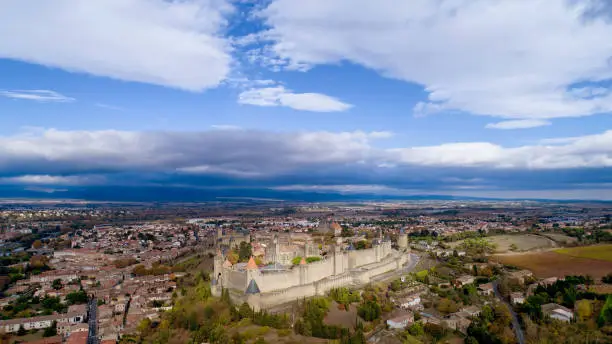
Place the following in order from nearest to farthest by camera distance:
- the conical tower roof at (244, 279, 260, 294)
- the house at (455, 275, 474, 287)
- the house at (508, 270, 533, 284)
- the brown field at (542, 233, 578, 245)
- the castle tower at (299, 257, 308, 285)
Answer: the conical tower roof at (244, 279, 260, 294) → the castle tower at (299, 257, 308, 285) → the house at (455, 275, 474, 287) → the house at (508, 270, 533, 284) → the brown field at (542, 233, 578, 245)

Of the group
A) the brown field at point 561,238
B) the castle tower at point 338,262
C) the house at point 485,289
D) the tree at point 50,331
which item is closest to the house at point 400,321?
the castle tower at point 338,262

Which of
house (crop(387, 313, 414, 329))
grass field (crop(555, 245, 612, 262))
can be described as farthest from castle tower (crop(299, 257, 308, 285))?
grass field (crop(555, 245, 612, 262))

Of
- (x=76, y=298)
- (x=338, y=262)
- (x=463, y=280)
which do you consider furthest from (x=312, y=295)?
(x=76, y=298)

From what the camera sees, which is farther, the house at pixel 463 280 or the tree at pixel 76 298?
the house at pixel 463 280

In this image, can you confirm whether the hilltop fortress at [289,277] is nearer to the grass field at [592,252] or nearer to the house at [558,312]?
the house at [558,312]

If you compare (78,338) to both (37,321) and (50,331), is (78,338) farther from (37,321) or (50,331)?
(37,321)

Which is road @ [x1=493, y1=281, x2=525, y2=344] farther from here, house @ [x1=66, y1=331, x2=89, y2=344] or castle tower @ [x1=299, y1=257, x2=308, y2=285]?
house @ [x1=66, y1=331, x2=89, y2=344]

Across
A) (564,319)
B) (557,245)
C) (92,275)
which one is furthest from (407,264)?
(92,275)
